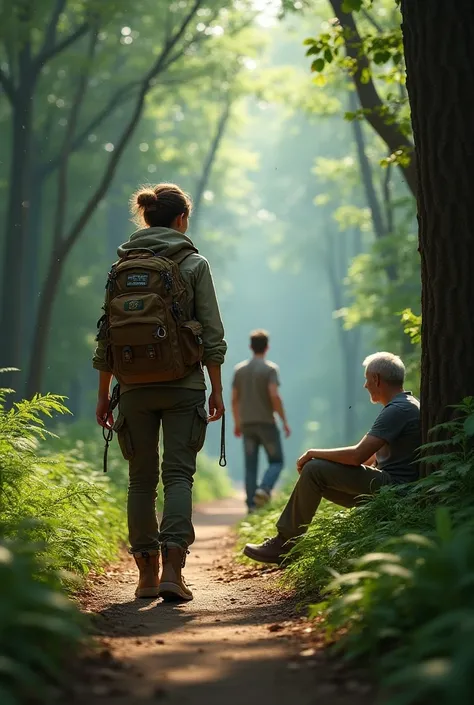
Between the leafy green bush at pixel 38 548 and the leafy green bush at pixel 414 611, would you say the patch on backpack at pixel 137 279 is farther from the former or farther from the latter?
the leafy green bush at pixel 414 611

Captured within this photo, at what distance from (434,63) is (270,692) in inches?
159

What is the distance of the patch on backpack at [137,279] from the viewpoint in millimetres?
5934

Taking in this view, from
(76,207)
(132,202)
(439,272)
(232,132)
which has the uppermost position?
(232,132)

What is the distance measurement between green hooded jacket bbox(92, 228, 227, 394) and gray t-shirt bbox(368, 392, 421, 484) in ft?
4.05

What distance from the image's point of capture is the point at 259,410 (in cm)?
1233

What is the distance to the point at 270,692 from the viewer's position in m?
3.62

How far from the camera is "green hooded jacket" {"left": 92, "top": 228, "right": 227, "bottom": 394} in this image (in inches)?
239

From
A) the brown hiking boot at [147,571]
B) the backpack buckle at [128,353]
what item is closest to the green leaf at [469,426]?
the backpack buckle at [128,353]

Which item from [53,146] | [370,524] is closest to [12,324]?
[53,146]

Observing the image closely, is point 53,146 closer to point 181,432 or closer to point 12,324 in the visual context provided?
point 12,324

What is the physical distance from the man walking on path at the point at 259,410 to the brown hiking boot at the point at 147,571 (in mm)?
6007

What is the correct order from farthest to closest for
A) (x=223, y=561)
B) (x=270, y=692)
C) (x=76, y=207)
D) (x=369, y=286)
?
(x=76, y=207)
(x=369, y=286)
(x=223, y=561)
(x=270, y=692)

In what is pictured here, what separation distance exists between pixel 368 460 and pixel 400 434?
0.42 m

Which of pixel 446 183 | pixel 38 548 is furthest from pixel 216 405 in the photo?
pixel 38 548
